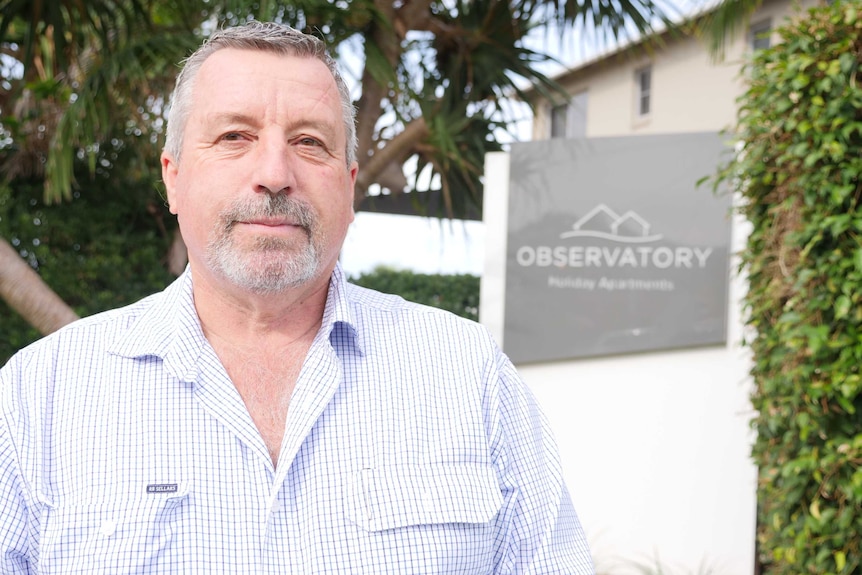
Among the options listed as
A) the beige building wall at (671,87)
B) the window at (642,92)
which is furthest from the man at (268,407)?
the window at (642,92)

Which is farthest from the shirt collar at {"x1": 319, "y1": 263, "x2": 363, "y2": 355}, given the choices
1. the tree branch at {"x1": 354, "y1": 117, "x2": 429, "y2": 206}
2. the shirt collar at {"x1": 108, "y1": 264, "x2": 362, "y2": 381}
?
the tree branch at {"x1": 354, "y1": 117, "x2": 429, "y2": 206}

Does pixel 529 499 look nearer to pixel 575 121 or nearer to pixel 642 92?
pixel 642 92

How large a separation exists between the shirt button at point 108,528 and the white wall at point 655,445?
12.7ft

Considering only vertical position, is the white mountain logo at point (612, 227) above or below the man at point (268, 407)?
above

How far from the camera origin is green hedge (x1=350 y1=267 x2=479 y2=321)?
330 inches

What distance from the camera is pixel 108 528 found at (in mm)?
1578

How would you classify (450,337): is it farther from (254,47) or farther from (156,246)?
(156,246)

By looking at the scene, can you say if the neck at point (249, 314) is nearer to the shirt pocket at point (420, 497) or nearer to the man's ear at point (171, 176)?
the man's ear at point (171, 176)

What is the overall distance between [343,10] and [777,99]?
2.70 metres

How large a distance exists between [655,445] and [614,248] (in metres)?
1.17

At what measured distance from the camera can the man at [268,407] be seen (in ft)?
5.27

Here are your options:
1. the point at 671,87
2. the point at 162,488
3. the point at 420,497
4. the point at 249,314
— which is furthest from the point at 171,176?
the point at 671,87

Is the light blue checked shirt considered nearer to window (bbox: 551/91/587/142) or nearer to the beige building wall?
the beige building wall

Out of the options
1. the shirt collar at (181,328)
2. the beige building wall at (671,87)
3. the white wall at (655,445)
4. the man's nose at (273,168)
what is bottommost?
the white wall at (655,445)
